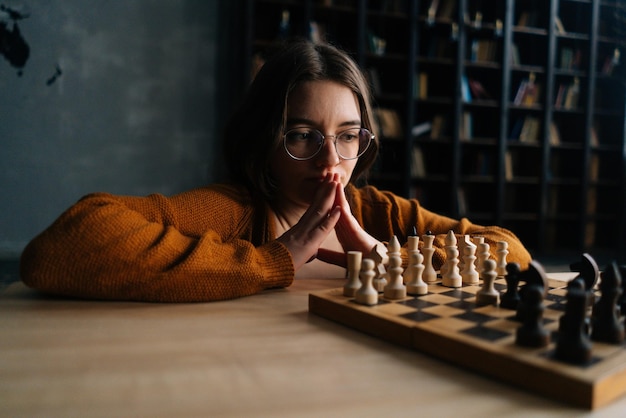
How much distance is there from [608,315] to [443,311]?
23 centimetres

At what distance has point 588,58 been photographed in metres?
Answer: 4.91

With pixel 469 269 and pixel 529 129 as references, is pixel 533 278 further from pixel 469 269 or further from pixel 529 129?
pixel 529 129

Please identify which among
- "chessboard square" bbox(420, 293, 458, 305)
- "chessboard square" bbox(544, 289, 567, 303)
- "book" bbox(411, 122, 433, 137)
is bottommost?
"chessboard square" bbox(420, 293, 458, 305)

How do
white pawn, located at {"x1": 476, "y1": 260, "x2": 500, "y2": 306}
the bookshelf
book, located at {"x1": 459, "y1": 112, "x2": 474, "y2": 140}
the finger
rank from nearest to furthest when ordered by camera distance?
white pawn, located at {"x1": 476, "y1": 260, "x2": 500, "y2": 306}, the finger, the bookshelf, book, located at {"x1": 459, "y1": 112, "x2": 474, "y2": 140}

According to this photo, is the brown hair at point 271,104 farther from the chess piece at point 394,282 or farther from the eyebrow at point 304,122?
the chess piece at point 394,282

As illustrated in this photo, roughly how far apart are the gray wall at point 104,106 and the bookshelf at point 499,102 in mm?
727

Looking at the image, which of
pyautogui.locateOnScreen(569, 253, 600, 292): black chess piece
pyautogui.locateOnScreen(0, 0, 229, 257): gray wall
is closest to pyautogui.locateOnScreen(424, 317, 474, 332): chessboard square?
pyautogui.locateOnScreen(569, 253, 600, 292): black chess piece

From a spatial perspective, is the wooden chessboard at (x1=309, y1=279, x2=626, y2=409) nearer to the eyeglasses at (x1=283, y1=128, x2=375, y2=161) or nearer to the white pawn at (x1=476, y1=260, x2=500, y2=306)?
the white pawn at (x1=476, y1=260, x2=500, y2=306)

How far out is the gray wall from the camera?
13.8 ft

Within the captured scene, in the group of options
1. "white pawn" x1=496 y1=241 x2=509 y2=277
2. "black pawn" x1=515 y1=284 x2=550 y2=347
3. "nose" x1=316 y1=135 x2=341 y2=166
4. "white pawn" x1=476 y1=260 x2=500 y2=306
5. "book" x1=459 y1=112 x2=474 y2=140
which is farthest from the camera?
"book" x1=459 y1=112 x2=474 y2=140

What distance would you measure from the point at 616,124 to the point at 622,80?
0.44 m

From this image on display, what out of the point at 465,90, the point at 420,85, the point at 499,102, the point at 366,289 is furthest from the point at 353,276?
the point at 499,102

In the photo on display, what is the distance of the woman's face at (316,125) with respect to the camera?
142 cm

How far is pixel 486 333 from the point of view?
0.67m
